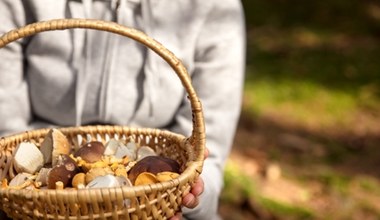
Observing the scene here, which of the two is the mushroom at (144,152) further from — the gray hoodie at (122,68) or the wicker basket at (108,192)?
the gray hoodie at (122,68)

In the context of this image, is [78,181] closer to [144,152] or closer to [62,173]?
[62,173]

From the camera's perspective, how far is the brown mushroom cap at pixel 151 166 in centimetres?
121

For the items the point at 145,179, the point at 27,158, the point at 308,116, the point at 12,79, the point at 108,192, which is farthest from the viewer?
the point at 308,116

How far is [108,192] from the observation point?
1073mm

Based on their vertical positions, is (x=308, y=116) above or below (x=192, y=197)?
below

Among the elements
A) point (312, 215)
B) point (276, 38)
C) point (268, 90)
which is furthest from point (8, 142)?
point (276, 38)

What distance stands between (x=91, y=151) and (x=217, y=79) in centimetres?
42

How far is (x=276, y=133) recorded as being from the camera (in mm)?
3125

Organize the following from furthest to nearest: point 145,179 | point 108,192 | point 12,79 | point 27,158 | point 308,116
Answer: point 308,116
point 12,79
point 27,158
point 145,179
point 108,192

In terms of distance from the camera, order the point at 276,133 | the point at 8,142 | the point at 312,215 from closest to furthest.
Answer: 1. the point at 8,142
2. the point at 312,215
3. the point at 276,133

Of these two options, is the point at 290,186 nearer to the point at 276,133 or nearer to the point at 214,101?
the point at 276,133

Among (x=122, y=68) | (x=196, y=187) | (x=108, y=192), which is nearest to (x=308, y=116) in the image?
(x=122, y=68)

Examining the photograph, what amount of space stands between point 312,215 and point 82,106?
1.17m

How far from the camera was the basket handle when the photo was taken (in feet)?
3.82
